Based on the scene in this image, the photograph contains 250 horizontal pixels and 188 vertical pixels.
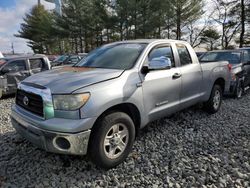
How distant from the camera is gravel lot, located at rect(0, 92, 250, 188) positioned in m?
3.08

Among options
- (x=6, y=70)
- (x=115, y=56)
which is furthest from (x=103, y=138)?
(x=6, y=70)

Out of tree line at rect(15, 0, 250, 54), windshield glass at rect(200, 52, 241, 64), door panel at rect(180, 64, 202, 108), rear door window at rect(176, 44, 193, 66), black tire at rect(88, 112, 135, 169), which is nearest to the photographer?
black tire at rect(88, 112, 135, 169)

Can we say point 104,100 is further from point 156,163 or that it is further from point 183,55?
point 183,55

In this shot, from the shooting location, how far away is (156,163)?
11.5 feet

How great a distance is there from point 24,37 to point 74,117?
4923 cm

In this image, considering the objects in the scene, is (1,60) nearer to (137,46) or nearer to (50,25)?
(137,46)

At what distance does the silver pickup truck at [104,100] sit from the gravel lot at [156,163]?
297 millimetres

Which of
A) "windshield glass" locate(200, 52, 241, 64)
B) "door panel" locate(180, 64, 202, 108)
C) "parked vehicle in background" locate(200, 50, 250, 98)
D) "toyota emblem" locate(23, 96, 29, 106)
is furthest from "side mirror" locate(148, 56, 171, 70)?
"windshield glass" locate(200, 52, 241, 64)

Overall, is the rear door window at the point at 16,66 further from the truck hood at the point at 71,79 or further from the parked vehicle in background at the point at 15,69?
the truck hood at the point at 71,79

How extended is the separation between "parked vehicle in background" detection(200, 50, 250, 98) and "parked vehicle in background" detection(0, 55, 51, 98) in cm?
598

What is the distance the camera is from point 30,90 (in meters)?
3.20

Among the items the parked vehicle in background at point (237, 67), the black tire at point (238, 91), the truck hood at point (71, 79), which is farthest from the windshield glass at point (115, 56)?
the black tire at point (238, 91)

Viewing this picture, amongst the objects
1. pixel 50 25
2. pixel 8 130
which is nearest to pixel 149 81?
pixel 8 130

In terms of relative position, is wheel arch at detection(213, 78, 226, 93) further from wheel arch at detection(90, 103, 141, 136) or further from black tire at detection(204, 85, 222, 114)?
wheel arch at detection(90, 103, 141, 136)
